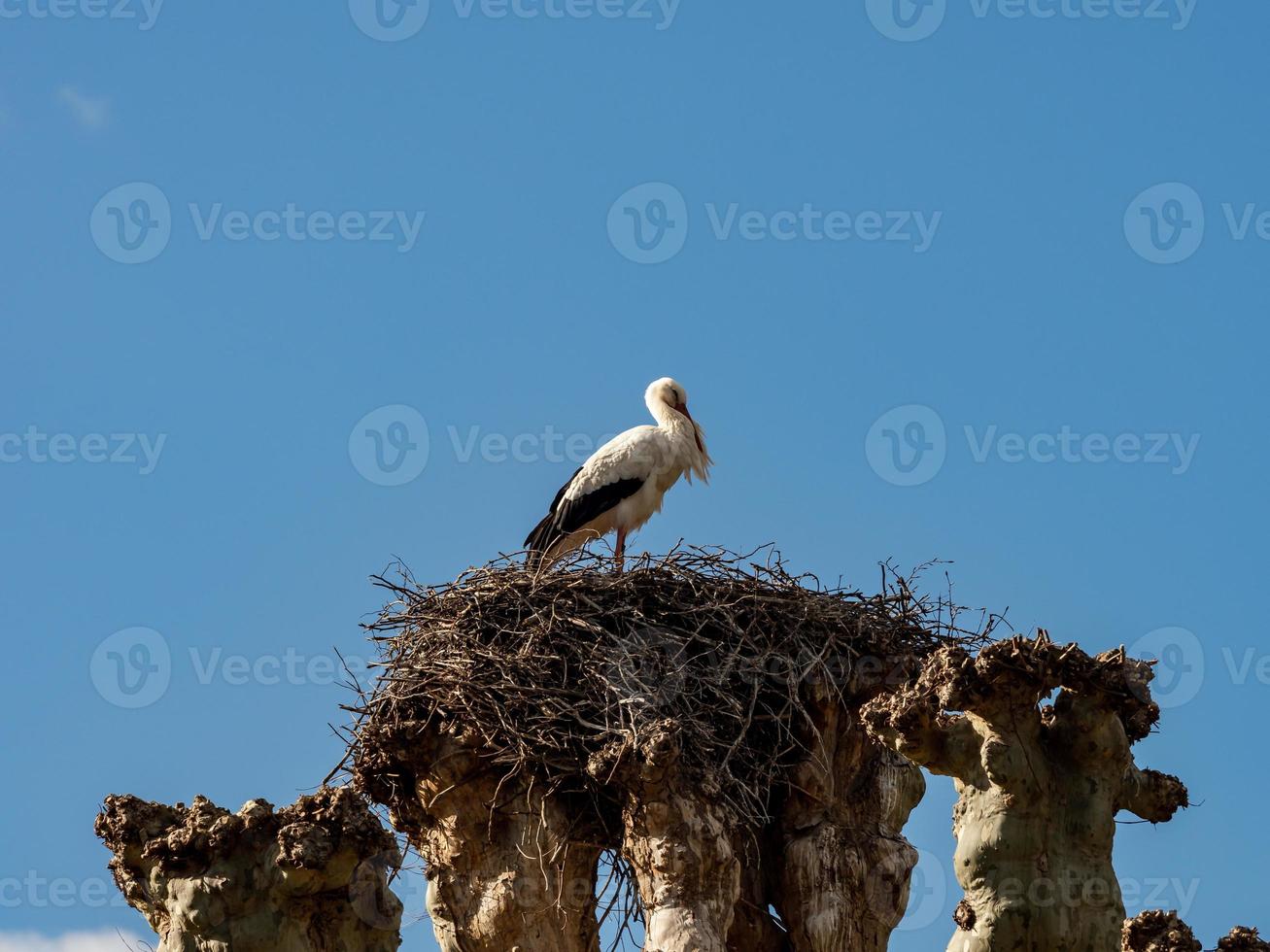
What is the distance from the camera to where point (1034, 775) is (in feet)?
38.7

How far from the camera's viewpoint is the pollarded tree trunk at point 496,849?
14820mm

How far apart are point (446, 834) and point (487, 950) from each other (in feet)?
2.77

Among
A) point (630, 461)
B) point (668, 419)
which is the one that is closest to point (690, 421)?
point (668, 419)

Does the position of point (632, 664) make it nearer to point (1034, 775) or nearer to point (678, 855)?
point (678, 855)

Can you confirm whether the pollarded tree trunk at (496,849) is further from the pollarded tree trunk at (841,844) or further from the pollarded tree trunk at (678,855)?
the pollarded tree trunk at (841,844)

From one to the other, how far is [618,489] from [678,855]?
16.7 ft

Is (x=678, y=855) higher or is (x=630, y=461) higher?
(x=630, y=461)

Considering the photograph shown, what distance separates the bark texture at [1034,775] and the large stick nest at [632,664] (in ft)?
8.78

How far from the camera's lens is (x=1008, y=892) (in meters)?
11.6

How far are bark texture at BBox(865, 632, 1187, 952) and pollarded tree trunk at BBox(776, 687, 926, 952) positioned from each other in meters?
3.29

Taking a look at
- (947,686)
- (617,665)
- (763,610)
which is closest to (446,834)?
(617,665)

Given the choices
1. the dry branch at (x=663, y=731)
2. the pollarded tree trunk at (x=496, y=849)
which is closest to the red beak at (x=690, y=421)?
the dry branch at (x=663, y=731)

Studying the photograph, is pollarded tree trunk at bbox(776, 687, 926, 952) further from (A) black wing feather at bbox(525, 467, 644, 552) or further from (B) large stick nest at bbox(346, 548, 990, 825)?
(A) black wing feather at bbox(525, 467, 644, 552)

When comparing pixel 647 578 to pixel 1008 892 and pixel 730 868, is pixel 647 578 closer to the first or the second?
pixel 730 868
